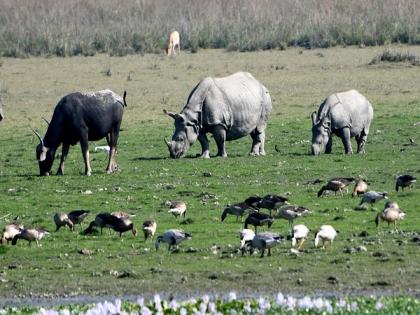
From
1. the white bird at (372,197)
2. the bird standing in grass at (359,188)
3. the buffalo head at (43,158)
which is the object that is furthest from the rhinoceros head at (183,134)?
the white bird at (372,197)

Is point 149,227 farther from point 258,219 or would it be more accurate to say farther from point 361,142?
point 361,142

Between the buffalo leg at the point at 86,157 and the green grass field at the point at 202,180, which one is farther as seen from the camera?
the buffalo leg at the point at 86,157

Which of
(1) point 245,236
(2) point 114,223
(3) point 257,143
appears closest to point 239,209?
(2) point 114,223

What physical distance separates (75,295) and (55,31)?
3454 centimetres

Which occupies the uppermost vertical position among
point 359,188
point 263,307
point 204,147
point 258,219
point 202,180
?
point 263,307

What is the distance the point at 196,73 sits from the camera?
139 feet

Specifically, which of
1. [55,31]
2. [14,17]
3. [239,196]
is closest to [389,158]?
[239,196]

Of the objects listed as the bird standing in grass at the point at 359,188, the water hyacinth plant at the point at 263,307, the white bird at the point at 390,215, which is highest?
the water hyacinth plant at the point at 263,307

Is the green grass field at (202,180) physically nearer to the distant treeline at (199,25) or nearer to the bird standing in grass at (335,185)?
the bird standing in grass at (335,185)

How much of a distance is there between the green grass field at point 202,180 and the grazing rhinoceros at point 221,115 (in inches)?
21.6

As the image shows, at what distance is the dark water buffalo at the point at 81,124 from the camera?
2659 cm

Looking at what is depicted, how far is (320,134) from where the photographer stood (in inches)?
1132

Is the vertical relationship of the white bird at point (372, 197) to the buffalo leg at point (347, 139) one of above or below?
above

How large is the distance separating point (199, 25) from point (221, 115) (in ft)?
70.3
